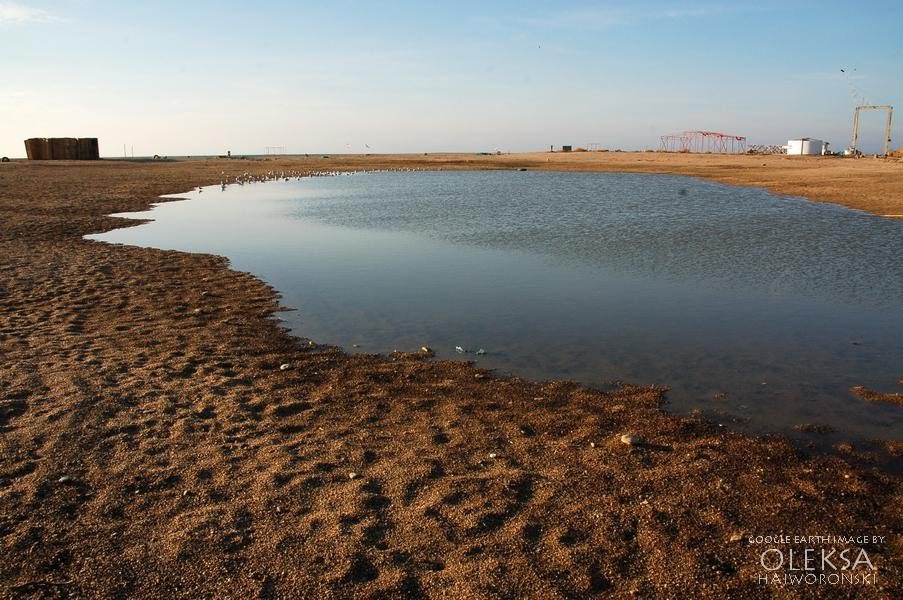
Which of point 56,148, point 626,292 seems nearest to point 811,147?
point 626,292

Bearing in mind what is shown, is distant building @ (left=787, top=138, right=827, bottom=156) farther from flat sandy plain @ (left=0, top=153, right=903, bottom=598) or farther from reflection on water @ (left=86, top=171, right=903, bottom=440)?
flat sandy plain @ (left=0, top=153, right=903, bottom=598)

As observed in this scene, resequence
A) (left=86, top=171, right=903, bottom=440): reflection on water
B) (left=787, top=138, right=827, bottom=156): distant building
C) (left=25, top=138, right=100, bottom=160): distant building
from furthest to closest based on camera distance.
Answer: (left=787, top=138, right=827, bottom=156): distant building < (left=25, top=138, right=100, bottom=160): distant building < (left=86, top=171, right=903, bottom=440): reflection on water

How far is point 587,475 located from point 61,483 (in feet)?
17.1

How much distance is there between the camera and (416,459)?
21.7 feet

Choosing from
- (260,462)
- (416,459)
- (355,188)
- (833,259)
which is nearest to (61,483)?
(260,462)

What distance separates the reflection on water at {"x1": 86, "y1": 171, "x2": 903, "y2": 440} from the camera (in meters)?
9.41

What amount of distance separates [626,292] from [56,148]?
3407 inches

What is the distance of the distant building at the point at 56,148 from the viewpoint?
7756 centimetres

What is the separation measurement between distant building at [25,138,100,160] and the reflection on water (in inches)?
2457

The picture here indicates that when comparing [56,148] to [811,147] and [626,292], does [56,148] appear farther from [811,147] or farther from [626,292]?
[811,147]

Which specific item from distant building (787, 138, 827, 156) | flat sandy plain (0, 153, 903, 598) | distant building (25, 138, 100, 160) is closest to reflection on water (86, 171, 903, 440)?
flat sandy plain (0, 153, 903, 598)

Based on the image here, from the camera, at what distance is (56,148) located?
7856cm

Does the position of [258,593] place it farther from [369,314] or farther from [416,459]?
[369,314]

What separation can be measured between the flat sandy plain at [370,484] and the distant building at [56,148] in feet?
271
